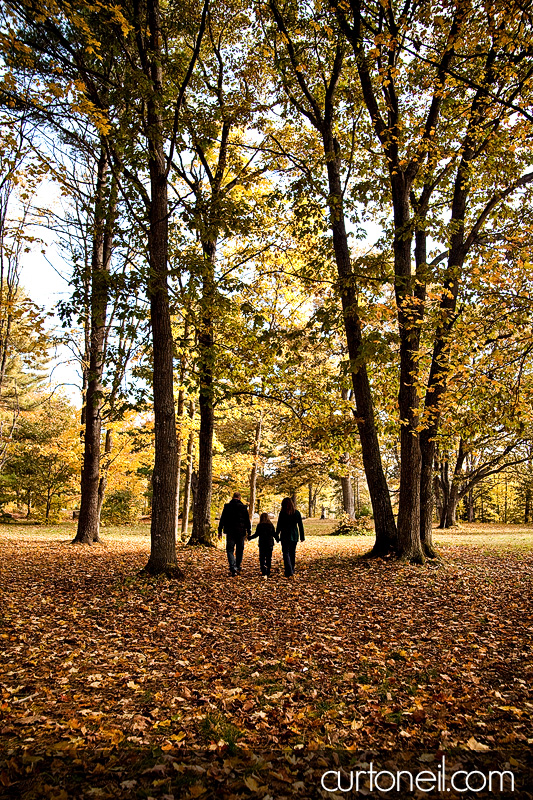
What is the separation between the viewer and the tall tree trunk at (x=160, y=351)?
9.39m

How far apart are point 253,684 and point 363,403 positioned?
7.79 metres

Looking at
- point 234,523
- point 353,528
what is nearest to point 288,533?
point 234,523

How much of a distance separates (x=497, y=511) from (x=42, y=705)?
40833 mm

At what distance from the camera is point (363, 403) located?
460 inches

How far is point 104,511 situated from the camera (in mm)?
32750

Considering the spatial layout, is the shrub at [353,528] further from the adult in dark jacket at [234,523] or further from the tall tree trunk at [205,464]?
the adult in dark jacket at [234,523]

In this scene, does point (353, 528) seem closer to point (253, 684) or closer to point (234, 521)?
point (234, 521)

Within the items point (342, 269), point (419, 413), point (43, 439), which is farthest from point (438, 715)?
point (43, 439)

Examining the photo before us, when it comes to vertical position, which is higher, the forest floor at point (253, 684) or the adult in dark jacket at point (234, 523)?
the adult in dark jacket at point (234, 523)

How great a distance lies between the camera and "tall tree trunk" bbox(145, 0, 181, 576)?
939cm

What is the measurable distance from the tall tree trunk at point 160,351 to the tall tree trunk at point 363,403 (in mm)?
3955

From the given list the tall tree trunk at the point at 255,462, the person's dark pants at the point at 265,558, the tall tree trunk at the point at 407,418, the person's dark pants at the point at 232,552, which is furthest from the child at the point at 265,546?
the tall tree trunk at the point at 255,462

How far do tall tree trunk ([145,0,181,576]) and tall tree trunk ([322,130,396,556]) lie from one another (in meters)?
3.95

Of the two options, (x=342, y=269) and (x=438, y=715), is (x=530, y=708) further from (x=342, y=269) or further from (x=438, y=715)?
(x=342, y=269)
